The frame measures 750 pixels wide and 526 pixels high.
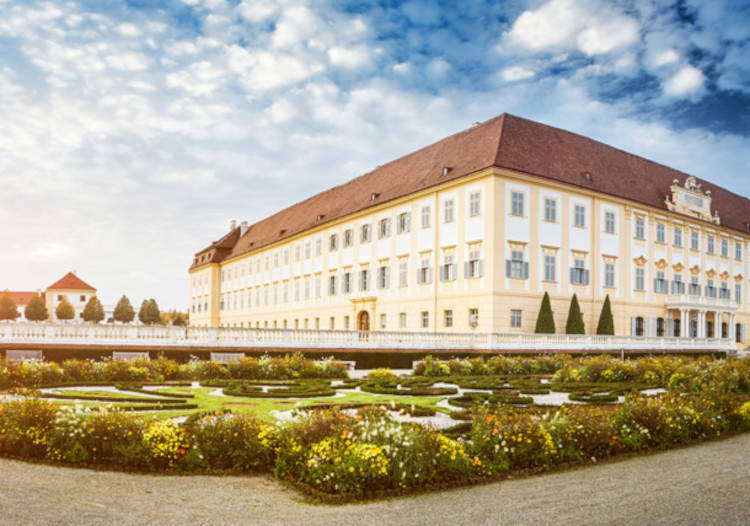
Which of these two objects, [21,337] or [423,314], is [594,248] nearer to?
[423,314]

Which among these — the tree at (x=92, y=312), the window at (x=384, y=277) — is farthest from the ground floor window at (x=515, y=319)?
the tree at (x=92, y=312)

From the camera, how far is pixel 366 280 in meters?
48.5

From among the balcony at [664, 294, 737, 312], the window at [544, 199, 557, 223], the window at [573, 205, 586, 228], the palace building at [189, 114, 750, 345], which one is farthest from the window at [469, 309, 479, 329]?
the balcony at [664, 294, 737, 312]

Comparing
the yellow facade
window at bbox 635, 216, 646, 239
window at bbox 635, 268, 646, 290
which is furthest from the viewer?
window at bbox 635, 216, 646, 239

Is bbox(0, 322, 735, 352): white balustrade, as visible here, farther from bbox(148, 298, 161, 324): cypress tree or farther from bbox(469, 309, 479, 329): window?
bbox(148, 298, 161, 324): cypress tree

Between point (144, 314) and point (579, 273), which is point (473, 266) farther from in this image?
point (144, 314)

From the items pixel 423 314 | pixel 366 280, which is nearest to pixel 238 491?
pixel 423 314

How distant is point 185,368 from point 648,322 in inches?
1346

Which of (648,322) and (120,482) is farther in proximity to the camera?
(648,322)

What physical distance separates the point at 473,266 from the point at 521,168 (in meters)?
6.20

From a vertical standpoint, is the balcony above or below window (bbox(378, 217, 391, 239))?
below

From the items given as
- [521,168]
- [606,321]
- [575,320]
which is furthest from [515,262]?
[606,321]

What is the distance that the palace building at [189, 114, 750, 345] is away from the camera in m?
38.6

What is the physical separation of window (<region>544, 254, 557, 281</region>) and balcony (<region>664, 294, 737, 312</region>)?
11.3m
